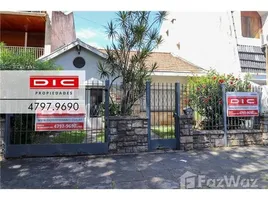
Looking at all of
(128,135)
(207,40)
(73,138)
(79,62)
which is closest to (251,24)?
(207,40)

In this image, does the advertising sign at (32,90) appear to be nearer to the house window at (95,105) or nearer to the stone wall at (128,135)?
the house window at (95,105)

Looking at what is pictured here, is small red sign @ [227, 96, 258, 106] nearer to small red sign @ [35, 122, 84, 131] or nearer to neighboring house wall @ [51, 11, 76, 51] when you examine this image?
small red sign @ [35, 122, 84, 131]

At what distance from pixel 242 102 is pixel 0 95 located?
23.7ft

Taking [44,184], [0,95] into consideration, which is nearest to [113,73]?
[0,95]

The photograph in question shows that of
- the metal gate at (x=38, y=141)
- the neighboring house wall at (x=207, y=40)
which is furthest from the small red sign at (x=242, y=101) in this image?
the neighboring house wall at (x=207, y=40)

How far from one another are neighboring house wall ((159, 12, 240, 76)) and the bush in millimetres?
4502

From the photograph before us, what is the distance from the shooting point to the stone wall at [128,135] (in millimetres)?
5473

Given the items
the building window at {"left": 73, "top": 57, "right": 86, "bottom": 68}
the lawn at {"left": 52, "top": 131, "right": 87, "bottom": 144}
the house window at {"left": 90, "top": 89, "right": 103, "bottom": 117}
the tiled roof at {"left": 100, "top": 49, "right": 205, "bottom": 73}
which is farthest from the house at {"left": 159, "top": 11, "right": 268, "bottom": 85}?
the lawn at {"left": 52, "top": 131, "right": 87, "bottom": 144}

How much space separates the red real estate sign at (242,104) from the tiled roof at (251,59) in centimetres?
495

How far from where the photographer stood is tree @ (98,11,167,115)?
5.79 m

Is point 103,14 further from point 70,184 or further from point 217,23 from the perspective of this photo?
point 217,23

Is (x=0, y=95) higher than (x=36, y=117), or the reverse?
(x=0, y=95)

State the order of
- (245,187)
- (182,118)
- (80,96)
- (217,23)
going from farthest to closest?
1. (217,23)
2. (80,96)
3. (182,118)
4. (245,187)

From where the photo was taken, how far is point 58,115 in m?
5.40
